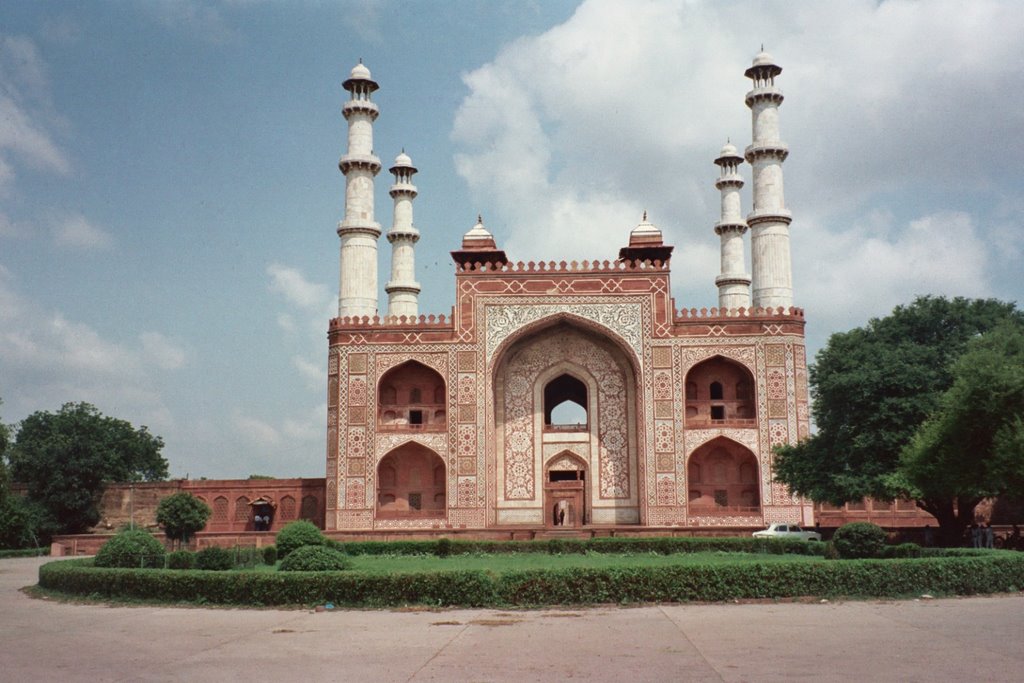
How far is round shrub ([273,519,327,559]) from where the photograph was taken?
733 inches

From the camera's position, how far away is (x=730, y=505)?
29.5 meters

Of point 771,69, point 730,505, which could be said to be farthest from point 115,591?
point 771,69

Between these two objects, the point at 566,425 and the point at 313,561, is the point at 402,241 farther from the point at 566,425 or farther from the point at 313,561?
the point at 313,561

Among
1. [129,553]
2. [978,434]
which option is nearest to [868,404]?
[978,434]

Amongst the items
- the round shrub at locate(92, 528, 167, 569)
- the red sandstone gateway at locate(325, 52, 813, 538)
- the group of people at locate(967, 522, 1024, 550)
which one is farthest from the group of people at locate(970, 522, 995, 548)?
the round shrub at locate(92, 528, 167, 569)

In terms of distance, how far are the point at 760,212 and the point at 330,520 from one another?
15166mm

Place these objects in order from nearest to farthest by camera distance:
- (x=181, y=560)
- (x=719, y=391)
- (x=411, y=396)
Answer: (x=181, y=560)
(x=719, y=391)
(x=411, y=396)

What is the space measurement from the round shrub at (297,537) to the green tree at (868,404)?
1200 centimetres

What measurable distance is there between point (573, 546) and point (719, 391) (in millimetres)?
9800

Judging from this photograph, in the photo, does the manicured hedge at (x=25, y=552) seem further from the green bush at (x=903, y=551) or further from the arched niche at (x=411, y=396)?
the green bush at (x=903, y=551)

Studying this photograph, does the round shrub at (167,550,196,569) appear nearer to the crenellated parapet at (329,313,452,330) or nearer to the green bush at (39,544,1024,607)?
the green bush at (39,544,1024,607)

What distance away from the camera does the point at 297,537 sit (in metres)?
18.6

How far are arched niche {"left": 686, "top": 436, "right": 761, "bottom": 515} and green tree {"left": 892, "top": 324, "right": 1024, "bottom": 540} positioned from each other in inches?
327

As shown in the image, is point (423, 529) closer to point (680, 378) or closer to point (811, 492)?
point (680, 378)
